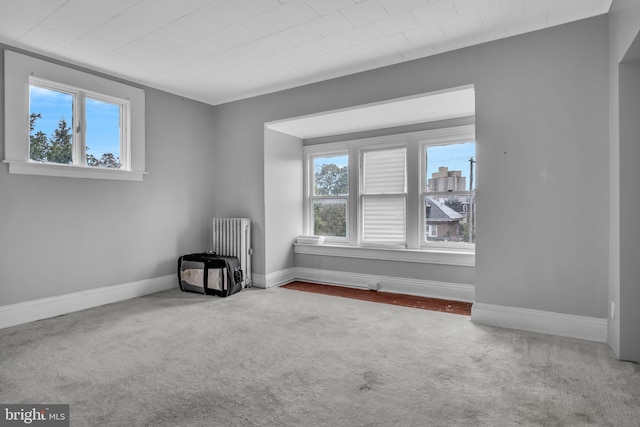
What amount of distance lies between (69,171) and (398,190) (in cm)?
387

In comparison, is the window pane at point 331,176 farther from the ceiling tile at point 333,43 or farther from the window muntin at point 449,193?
the ceiling tile at point 333,43

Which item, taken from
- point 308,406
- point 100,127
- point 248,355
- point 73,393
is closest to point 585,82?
point 308,406

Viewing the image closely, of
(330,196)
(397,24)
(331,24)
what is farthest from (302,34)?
(330,196)

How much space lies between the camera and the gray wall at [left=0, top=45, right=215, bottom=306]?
10.6ft

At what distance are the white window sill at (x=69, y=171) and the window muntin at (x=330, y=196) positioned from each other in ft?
8.02

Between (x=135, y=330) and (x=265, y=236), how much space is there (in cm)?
199

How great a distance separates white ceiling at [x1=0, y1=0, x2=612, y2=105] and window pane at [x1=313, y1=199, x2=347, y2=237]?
1951mm

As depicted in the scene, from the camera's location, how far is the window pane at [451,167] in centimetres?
417

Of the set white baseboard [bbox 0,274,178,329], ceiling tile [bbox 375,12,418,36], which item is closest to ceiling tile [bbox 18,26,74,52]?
white baseboard [bbox 0,274,178,329]

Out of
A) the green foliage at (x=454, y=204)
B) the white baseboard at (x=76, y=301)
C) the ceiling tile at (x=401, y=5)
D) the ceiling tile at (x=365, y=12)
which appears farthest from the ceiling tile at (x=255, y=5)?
the white baseboard at (x=76, y=301)

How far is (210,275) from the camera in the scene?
4.24 metres

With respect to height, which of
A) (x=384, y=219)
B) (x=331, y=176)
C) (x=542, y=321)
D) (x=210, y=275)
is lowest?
(x=542, y=321)

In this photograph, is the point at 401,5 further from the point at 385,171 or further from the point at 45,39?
the point at 45,39

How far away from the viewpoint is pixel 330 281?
4.93 meters
